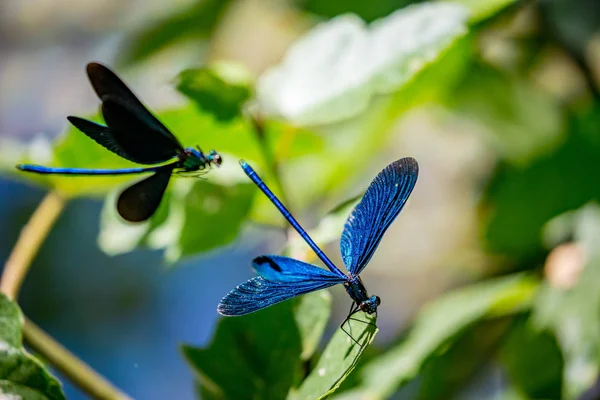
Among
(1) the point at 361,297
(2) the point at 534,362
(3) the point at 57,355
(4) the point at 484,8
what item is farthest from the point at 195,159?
(2) the point at 534,362

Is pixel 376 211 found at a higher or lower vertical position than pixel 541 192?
higher

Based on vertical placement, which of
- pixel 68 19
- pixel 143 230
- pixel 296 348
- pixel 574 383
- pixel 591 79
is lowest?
pixel 574 383

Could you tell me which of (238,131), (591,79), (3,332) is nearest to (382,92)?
(238,131)

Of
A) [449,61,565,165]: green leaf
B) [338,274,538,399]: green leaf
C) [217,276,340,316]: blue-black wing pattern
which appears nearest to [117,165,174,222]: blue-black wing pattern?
[217,276,340,316]: blue-black wing pattern

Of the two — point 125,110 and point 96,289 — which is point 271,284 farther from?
point 96,289

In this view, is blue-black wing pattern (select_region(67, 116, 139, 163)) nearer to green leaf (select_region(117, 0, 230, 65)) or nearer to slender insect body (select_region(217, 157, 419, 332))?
slender insect body (select_region(217, 157, 419, 332))

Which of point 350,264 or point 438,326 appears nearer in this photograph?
point 350,264

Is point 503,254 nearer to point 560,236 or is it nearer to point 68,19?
point 560,236
